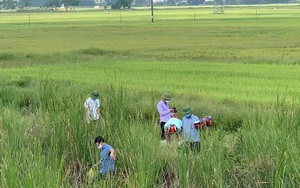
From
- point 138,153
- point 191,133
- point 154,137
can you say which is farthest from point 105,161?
point 191,133

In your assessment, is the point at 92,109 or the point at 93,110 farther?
the point at 93,110

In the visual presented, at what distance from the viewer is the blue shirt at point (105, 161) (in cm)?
630

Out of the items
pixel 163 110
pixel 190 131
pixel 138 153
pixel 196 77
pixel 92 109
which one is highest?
pixel 92 109

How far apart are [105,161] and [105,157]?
52mm

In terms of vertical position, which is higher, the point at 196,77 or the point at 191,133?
the point at 191,133

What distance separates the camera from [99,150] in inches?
261

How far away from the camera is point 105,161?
6.38 meters

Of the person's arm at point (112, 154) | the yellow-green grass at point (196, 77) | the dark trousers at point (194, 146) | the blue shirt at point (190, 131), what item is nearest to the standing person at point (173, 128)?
the blue shirt at point (190, 131)

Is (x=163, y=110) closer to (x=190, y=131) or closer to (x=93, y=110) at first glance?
(x=93, y=110)

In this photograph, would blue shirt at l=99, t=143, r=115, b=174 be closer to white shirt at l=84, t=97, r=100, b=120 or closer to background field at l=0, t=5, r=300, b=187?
background field at l=0, t=5, r=300, b=187

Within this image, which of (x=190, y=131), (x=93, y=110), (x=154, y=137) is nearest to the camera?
(x=154, y=137)

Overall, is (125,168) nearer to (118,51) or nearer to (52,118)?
(52,118)

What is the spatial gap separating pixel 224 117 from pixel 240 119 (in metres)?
0.45

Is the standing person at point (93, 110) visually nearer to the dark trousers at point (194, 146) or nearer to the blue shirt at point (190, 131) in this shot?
the blue shirt at point (190, 131)
